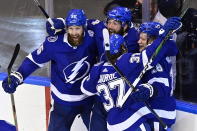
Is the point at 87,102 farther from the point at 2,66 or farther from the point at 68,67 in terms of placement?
the point at 2,66

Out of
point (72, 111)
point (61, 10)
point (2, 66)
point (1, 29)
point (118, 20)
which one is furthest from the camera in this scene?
point (1, 29)

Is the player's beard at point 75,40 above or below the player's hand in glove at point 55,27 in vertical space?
below

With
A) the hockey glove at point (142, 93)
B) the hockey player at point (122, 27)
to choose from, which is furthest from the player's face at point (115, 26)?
the hockey glove at point (142, 93)

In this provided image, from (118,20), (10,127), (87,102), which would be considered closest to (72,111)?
(87,102)

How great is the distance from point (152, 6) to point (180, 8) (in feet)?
0.61

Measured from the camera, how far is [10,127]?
10.4ft

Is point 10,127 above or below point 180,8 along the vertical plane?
below

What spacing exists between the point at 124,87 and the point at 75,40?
0.50 m

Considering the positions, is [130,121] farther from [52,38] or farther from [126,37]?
[52,38]

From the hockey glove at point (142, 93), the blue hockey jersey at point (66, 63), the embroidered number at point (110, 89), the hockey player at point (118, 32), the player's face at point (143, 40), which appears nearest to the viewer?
the hockey glove at point (142, 93)

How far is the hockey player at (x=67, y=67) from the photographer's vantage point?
3.19 m

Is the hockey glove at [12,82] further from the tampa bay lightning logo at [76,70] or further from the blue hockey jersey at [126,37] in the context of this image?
the blue hockey jersey at [126,37]

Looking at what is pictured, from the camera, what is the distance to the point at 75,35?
3.16 meters

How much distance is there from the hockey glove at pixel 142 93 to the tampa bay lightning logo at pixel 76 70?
569mm
